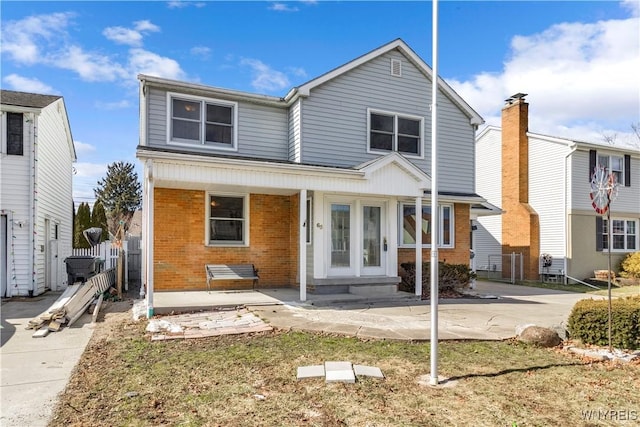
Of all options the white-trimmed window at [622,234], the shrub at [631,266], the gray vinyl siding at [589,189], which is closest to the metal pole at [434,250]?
the gray vinyl siding at [589,189]

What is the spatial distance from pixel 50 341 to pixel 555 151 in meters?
20.6

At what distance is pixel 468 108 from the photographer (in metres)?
14.9

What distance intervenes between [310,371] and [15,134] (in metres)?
12.6

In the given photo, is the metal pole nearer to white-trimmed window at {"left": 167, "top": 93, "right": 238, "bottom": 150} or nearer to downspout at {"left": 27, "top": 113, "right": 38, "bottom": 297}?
→ white-trimmed window at {"left": 167, "top": 93, "right": 238, "bottom": 150}

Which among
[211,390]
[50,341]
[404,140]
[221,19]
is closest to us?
[211,390]

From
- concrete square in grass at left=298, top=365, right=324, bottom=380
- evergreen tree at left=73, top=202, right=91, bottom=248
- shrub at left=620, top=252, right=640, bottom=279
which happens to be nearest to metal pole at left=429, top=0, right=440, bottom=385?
concrete square in grass at left=298, top=365, right=324, bottom=380

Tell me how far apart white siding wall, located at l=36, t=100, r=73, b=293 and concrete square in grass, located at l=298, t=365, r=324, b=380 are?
11.2 metres

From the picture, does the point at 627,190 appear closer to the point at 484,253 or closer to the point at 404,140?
the point at 484,253

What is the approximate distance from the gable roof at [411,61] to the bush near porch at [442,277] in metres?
5.65

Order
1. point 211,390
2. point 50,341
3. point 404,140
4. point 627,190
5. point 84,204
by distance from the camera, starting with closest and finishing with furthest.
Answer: point 211,390 < point 50,341 < point 404,140 < point 627,190 < point 84,204

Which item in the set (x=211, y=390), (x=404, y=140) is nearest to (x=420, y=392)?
(x=211, y=390)

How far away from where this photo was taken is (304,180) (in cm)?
1038

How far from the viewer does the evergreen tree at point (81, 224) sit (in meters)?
25.2

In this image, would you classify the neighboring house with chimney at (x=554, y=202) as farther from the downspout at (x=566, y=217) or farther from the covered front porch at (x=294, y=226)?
the covered front porch at (x=294, y=226)
